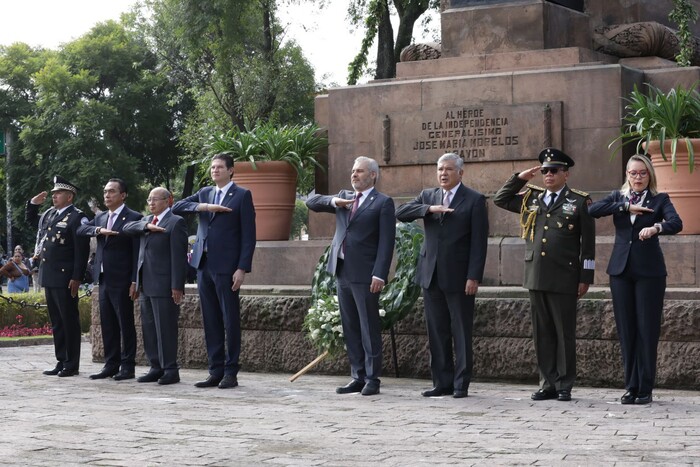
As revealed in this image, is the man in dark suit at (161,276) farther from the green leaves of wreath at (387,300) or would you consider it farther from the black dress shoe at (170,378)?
the green leaves of wreath at (387,300)

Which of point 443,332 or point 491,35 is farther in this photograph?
point 491,35

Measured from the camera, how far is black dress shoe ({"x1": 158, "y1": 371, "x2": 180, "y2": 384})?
1155 centimetres

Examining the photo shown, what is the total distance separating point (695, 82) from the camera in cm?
1238

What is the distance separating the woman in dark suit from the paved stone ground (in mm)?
316

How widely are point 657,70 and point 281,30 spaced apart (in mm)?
26486

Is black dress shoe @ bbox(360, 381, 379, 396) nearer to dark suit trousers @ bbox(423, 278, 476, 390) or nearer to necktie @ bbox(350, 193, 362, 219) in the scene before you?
dark suit trousers @ bbox(423, 278, 476, 390)

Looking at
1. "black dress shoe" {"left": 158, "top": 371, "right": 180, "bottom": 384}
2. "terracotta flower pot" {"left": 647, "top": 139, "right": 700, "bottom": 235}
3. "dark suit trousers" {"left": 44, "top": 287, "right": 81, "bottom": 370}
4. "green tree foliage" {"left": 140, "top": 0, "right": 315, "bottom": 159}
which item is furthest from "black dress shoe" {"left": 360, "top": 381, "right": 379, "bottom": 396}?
"green tree foliage" {"left": 140, "top": 0, "right": 315, "bottom": 159}

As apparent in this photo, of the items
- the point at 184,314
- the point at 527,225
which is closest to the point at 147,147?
the point at 184,314

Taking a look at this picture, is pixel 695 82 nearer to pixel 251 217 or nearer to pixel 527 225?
pixel 527 225

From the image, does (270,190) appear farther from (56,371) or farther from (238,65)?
(238,65)

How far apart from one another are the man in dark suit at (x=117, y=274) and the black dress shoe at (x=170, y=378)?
0.73 m

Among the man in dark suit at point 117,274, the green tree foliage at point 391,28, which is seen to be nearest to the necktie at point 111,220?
the man in dark suit at point 117,274

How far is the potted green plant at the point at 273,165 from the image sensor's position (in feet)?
44.9

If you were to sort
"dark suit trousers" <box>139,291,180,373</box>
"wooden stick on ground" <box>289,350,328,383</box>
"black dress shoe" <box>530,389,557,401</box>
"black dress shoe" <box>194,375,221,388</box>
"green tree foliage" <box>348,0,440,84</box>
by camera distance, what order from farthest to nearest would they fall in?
1. "green tree foliage" <box>348,0,440,84</box>
2. "dark suit trousers" <box>139,291,180,373</box>
3. "wooden stick on ground" <box>289,350,328,383</box>
4. "black dress shoe" <box>194,375,221,388</box>
5. "black dress shoe" <box>530,389,557,401</box>
